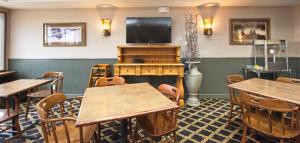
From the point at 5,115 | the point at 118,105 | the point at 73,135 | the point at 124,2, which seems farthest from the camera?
the point at 124,2

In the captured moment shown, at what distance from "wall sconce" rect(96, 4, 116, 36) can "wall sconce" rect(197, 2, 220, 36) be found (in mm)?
2212

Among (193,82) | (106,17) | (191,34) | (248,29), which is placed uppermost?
(106,17)

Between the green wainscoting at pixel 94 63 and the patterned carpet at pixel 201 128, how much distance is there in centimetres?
98

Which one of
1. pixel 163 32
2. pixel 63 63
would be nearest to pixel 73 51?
pixel 63 63

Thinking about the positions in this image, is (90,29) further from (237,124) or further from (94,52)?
(237,124)

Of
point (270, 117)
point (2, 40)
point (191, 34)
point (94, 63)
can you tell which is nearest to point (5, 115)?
point (94, 63)

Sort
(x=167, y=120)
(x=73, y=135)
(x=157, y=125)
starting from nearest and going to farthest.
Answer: (x=73, y=135)
(x=157, y=125)
(x=167, y=120)

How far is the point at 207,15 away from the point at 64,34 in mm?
3672

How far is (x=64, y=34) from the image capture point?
15.5 feet

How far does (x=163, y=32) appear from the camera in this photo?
4.46 m

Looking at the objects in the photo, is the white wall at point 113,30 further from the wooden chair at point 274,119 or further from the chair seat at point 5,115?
the wooden chair at point 274,119

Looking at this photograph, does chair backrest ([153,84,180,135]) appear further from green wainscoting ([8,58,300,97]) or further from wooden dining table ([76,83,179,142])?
green wainscoting ([8,58,300,97])

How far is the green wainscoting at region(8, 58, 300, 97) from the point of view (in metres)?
4.73

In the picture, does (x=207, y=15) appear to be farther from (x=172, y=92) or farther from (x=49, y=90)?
(x=49, y=90)
